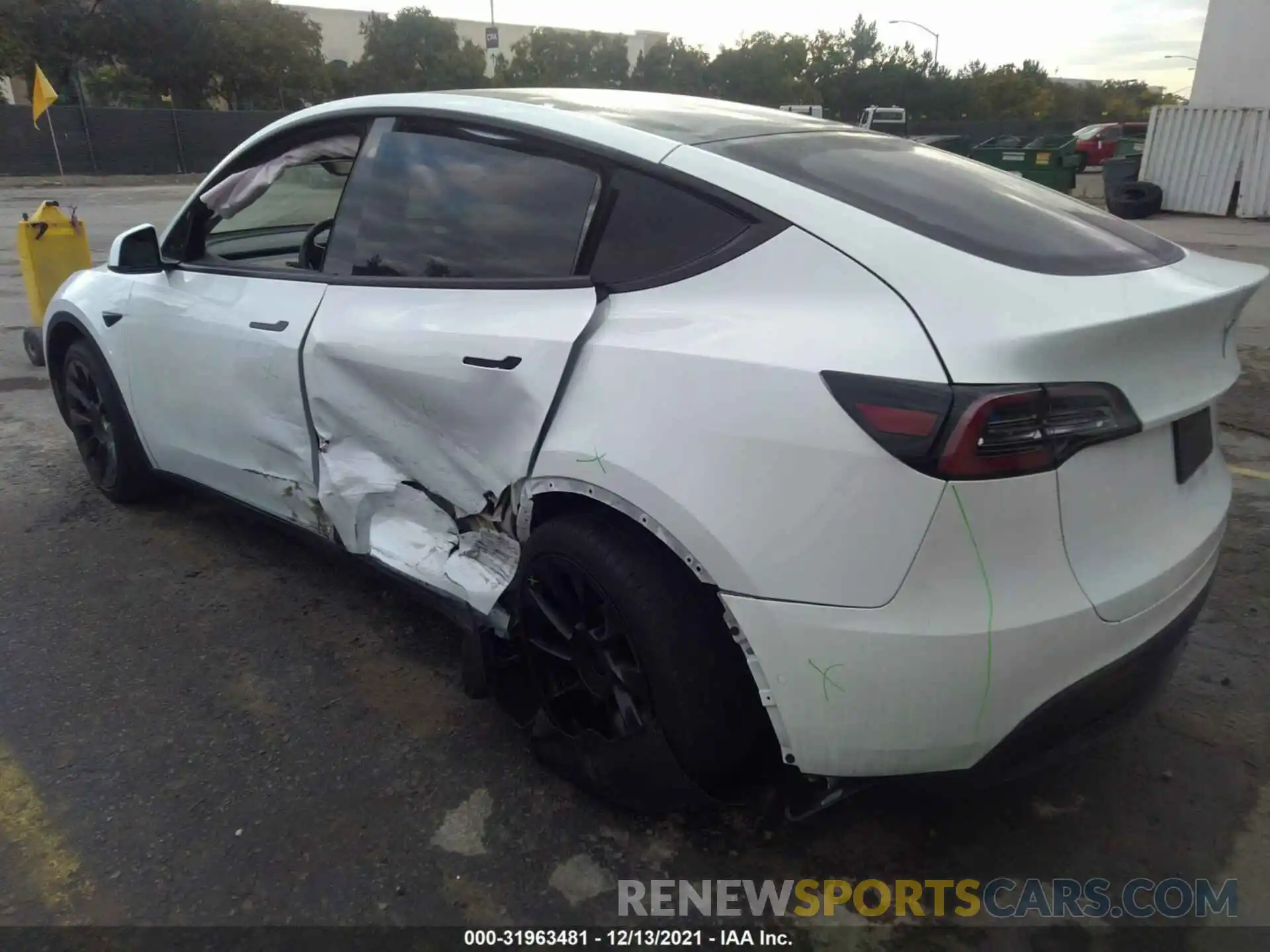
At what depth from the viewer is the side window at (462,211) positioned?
7.84ft

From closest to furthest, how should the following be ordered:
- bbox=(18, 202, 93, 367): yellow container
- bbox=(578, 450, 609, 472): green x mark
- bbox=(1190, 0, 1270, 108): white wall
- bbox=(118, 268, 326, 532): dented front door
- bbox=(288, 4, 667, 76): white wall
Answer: bbox=(578, 450, 609, 472): green x mark < bbox=(118, 268, 326, 532): dented front door < bbox=(18, 202, 93, 367): yellow container < bbox=(1190, 0, 1270, 108): white wall < bbox=(288, 4, 667, 76): white wall

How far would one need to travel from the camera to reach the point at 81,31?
134 ft

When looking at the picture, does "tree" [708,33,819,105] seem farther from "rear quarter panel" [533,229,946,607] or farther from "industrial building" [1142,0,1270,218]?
"rear quarter panel" [533,229,946,607]

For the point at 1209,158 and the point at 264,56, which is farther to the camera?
the point at 264,56

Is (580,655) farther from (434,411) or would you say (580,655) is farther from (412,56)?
(412,56)

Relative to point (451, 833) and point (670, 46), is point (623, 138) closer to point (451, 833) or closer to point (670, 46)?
point (451, 833)

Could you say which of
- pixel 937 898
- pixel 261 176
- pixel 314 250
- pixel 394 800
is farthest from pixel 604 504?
pixel 261 176

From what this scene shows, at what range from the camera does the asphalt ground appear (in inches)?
84.8

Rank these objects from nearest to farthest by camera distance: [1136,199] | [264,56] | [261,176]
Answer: [261,176] < [1136,199] < [264,56]

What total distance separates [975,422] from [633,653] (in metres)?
0.91

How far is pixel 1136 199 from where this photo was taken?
1747 centimetres

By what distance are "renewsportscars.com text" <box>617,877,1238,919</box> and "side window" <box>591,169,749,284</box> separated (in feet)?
4.65

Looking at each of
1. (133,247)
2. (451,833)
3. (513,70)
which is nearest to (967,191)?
(451,833)

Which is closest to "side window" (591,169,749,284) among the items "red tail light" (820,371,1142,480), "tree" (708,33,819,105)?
"red tail light" (820,371,1142,480)
